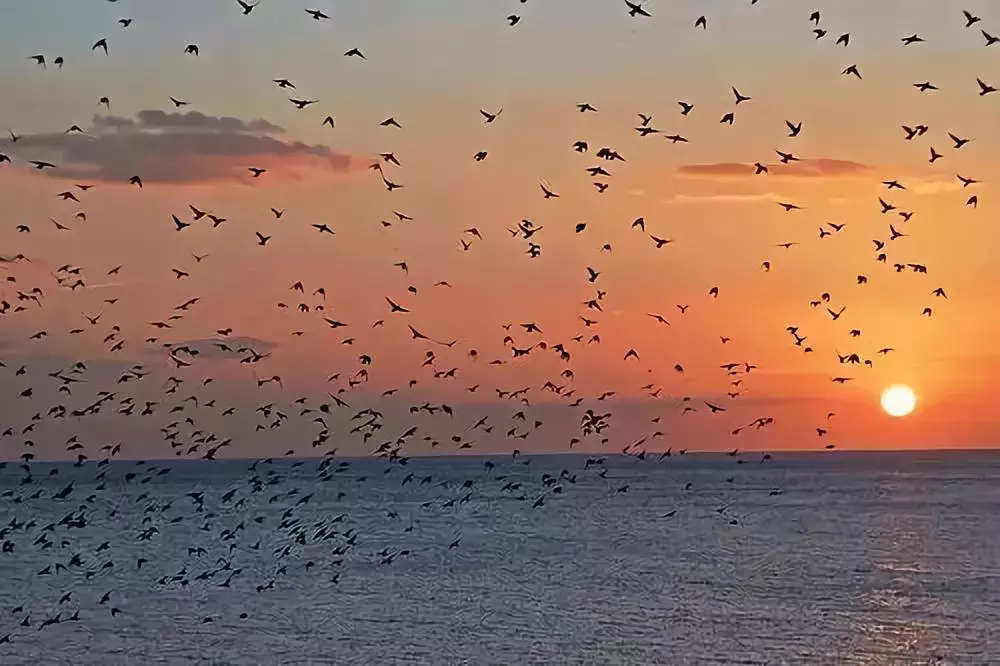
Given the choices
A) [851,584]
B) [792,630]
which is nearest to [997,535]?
[851,584]

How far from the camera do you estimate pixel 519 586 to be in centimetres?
7494

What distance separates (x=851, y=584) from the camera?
247ft

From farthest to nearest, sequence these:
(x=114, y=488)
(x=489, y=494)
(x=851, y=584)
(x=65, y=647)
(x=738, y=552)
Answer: (x=114, y=488) → (x=489, y=494) → (x=738, y=552) → (x=851, y=584) → (x=65, y=647)

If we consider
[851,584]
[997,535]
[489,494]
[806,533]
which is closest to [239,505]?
[489,494]

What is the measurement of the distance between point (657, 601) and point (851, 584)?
11928mm

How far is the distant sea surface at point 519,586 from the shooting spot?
55.5 meters

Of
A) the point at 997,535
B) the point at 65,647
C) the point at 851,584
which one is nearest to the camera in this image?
the point at 65,647

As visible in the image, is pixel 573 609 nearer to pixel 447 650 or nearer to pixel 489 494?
pixel 447 650

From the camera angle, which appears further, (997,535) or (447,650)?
(997,535)

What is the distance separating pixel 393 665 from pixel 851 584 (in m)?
30.8

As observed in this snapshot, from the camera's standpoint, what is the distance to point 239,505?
517 ft

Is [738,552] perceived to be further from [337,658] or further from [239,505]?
[239,505]

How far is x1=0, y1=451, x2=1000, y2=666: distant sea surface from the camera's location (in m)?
55.5

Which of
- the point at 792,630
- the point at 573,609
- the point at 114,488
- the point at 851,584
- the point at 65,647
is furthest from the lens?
the point at 114,488
